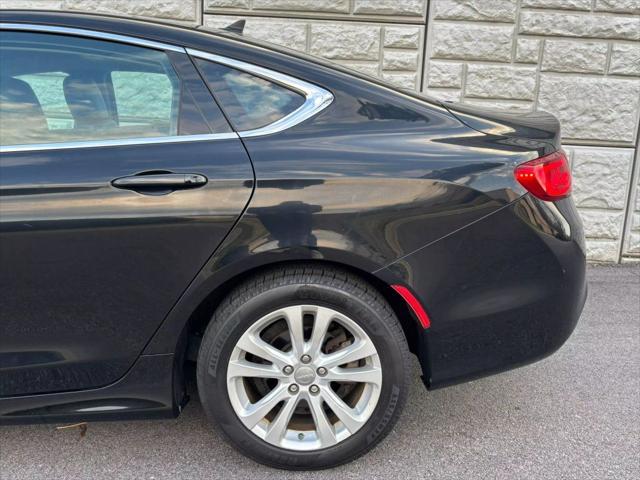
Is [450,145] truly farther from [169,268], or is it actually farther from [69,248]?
[69,248]

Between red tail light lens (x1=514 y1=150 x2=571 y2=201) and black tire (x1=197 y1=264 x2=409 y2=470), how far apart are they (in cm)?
68

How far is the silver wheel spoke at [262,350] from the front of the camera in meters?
2.05

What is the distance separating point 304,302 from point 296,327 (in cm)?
10

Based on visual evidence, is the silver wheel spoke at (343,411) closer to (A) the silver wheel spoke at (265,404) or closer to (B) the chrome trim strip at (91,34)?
(A) the silver wheel spoke at (265,404)

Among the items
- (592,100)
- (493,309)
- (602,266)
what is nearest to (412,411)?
(493,309)

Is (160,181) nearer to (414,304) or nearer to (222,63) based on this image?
(222,63)

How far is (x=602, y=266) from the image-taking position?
496 centimetres

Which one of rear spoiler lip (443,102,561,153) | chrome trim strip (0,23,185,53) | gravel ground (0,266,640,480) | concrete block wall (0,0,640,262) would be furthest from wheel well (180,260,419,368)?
concrete block wall (0,0,640,262)

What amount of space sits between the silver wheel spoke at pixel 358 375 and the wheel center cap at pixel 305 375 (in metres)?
0.05

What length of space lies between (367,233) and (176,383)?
36.1 inches

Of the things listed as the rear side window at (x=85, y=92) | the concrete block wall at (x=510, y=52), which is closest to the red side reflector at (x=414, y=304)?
the rear side window at (x=85, y=92)

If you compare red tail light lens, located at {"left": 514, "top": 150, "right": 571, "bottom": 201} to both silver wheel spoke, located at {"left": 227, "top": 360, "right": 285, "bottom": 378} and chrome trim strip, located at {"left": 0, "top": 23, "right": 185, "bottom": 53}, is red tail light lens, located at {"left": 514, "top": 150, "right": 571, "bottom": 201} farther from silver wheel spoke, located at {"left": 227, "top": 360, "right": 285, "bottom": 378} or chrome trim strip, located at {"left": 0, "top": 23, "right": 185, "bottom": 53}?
chrome trim strip, located at {"left": 0, "top": 23, "right": 185, "bottom": 53}

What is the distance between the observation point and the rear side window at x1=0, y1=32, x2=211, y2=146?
2047 millimetres

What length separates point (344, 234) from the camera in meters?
1.98
